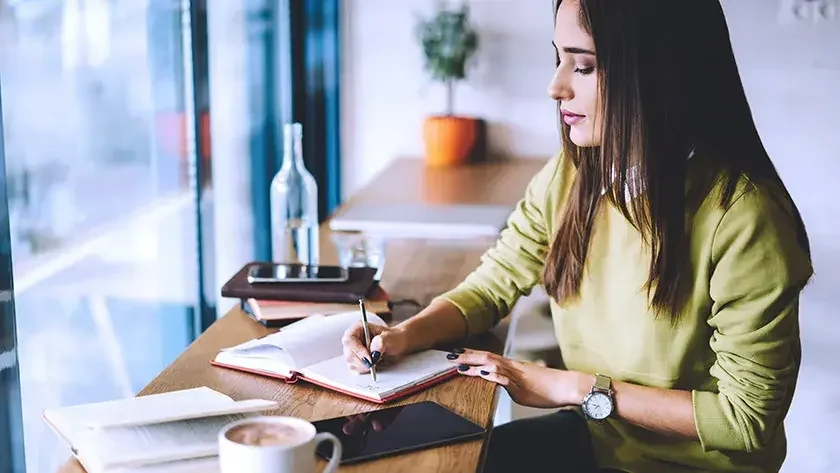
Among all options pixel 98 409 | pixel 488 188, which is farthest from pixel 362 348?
pixel 488 188

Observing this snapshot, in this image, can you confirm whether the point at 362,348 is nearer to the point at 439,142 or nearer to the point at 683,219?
the point at 683,219

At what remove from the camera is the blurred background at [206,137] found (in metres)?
1.66

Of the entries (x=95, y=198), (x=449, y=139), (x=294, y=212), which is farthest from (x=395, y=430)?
(x=449, y=139)

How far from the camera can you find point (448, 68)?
2.85m

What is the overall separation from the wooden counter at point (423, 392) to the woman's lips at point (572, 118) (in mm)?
348

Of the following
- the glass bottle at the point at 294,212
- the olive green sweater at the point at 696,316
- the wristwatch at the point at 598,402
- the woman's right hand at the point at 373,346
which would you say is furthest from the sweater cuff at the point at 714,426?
the glass bottle at the point at 294,212

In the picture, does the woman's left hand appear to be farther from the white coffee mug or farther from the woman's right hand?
the white coffee mug

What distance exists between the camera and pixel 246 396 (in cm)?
122

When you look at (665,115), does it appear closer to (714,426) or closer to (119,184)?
(714,426)

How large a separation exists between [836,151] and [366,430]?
89.4 inches

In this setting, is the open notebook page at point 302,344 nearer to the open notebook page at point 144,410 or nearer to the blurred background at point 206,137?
the open notebook page at point 144,410

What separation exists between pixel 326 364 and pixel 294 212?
26.1 inches

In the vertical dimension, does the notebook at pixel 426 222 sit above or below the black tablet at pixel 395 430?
above

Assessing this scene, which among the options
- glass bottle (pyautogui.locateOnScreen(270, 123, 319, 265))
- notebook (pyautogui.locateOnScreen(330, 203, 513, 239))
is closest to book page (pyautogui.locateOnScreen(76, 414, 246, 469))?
glass bottle (pyautogui.locateOnScreen(270, 123, 319, 265))
